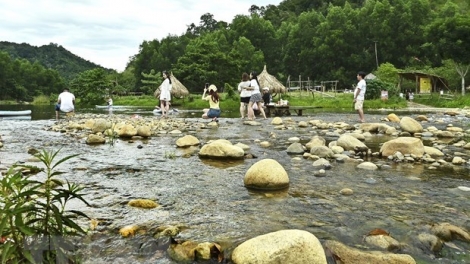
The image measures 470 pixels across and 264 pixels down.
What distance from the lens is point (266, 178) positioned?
17.0 feet

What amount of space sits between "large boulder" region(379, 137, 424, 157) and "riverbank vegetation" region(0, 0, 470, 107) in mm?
28178

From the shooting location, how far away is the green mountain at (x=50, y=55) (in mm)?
130875

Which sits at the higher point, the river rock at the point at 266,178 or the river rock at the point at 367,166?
the river rock at the point at 266,178

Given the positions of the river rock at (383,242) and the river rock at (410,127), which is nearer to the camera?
the river rock at (383,242)

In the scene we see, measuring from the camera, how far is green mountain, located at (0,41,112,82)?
131 m

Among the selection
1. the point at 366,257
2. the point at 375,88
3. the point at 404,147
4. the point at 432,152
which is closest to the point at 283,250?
the point at 366,257

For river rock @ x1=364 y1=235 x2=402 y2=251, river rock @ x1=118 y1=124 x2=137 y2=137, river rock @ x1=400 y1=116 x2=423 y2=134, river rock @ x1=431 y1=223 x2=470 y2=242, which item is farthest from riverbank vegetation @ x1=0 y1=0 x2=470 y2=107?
river rock @ x1=364 y1=235 x2=402 y2=251

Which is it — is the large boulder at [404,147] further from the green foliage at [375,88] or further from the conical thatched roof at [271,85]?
the green foliage at [375,88]

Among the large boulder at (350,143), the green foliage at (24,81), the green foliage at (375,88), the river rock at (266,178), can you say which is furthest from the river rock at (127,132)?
the green foliage at (24,81)

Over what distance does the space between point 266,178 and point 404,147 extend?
4043mm

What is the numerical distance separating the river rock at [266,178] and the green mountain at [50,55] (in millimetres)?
135627

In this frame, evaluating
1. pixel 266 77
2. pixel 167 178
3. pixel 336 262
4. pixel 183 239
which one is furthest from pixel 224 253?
pixel 266 77

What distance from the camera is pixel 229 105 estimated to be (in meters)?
40.2

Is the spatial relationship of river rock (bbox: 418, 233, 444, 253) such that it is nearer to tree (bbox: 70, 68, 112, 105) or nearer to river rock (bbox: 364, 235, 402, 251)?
river rock (bbox: 364, 235, 402, 251)
